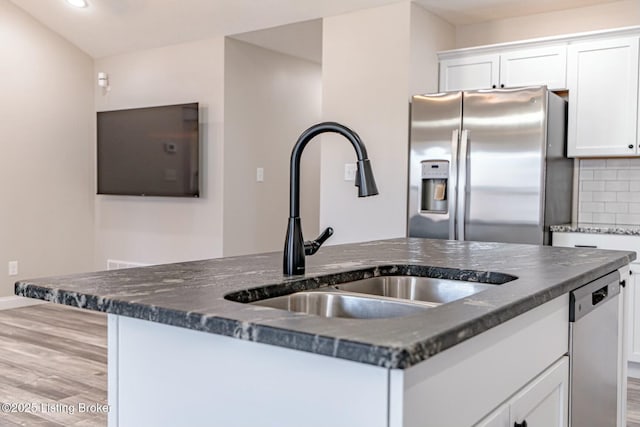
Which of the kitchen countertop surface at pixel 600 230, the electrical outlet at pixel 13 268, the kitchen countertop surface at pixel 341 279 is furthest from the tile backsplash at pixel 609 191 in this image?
the electrical outlet at pixel 13 268

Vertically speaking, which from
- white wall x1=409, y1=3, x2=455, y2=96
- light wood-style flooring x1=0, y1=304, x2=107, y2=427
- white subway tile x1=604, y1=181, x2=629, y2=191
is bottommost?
light wood-style flooring x1=0, y1=304, x2=107, y2=427

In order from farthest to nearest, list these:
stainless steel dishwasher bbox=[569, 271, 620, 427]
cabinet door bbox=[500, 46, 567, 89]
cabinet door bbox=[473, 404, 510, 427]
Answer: cabinet door bbox=[500, 46, 567, 89] → stainless steel dishwasher bbox=[569, 271, 620, 427] → cabinet door bbox=[473, 404, 510, 427]

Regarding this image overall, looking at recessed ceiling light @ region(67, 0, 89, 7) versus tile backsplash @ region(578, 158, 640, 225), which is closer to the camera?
tile backsplash @ region(578, 158, 640, 225)

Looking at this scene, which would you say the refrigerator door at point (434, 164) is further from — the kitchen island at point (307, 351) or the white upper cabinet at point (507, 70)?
the kitchen island at point (307, 351)

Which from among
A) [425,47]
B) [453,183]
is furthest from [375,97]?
[453,183]

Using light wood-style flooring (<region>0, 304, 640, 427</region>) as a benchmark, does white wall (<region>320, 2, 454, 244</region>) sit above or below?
above

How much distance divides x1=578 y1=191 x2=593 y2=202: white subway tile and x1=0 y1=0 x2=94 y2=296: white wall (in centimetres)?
456

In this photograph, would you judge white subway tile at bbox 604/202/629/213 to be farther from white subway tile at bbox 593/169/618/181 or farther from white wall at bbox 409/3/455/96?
white wall at bbox 409/3/455/96

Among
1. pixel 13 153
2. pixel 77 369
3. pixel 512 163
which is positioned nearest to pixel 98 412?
pixel 77 369

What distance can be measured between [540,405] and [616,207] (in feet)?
9.87

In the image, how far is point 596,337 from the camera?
74.4 inches

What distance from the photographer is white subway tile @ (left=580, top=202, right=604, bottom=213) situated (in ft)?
13.4

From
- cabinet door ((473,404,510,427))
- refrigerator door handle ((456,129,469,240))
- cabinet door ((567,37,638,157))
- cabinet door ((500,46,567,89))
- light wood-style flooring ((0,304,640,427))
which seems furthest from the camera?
cabinet door ((500,46,567,89))

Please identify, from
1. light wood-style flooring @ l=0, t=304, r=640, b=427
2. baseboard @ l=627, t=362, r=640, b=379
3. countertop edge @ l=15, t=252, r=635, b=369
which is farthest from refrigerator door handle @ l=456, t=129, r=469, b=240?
countertop edge @ l=15, t=252, r=635, b=369
